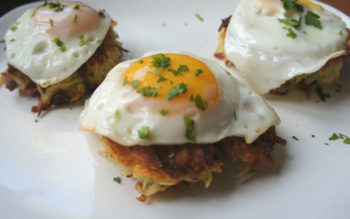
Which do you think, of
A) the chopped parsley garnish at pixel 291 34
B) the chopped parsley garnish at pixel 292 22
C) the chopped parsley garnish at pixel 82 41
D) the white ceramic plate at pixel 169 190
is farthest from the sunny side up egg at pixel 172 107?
the chopped parsley garnish at pixel 292 22

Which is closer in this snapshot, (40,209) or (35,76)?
(40,209)

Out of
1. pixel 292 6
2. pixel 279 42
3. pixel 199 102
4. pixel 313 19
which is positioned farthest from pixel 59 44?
pixel 313 19

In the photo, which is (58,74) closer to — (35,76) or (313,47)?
(35,76)

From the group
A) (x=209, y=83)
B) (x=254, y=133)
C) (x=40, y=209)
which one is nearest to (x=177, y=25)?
(x=209, y=83)

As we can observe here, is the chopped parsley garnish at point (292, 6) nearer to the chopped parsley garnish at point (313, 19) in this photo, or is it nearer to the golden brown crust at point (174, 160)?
the chopped parsley garnish at point (313, 19)

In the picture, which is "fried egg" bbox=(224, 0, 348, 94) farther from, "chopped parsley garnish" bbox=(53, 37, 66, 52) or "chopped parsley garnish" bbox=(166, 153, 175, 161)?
"chopped parsley garnish" bbox=(53, 37, 66, 52)

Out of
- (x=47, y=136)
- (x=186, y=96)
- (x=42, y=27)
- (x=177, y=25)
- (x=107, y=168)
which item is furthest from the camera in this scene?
(x=177, y=25)

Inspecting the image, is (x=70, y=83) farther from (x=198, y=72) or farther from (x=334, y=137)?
(x=334, y=137)
